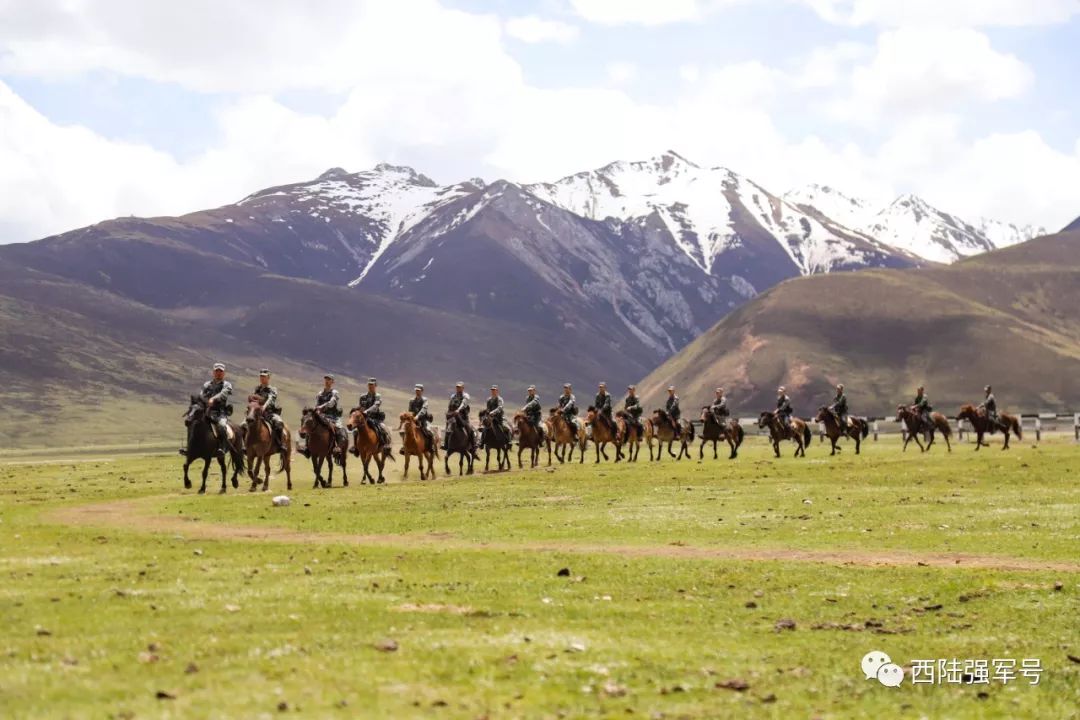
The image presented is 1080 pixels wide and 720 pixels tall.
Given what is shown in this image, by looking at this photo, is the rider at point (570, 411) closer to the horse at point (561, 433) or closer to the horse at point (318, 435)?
the horse at point (561, 433)

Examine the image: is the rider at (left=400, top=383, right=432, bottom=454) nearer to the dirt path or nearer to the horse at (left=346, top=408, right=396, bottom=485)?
the horse at (left=346, top=408, right=396, bottom=485)

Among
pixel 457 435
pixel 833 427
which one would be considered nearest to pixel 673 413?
pixel 833 427

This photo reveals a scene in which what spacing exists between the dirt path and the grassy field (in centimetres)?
15

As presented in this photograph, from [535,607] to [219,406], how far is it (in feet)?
85.9

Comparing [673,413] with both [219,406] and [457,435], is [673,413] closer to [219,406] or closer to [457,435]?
[457,435]

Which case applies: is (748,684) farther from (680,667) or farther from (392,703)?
(392,703)

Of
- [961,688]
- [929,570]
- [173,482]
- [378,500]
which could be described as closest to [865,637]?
[961,688]

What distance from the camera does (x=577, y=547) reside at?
25.2 m

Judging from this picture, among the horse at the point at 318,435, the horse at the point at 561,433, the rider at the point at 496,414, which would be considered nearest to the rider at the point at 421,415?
the rider at the point at 496,414

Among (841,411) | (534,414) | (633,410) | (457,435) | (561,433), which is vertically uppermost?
(841,411)

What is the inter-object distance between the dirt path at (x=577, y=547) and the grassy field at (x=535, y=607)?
150 mm

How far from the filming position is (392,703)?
37.5 ft

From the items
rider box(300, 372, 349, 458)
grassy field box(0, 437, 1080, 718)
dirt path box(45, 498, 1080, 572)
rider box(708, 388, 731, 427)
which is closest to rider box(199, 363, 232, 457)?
rider box(300, 372, 349, 458)

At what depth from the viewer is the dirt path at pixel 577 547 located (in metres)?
22.5
